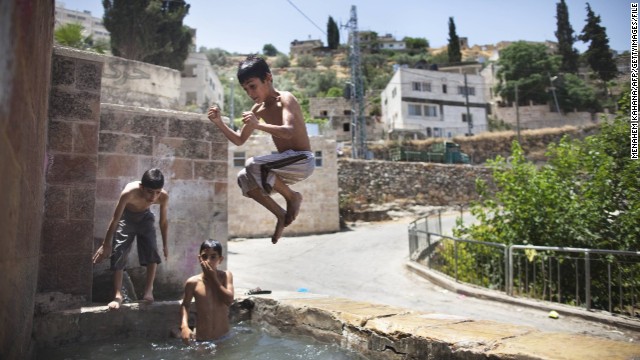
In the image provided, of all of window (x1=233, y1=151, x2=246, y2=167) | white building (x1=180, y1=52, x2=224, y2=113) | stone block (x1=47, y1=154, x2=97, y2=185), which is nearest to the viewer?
stone block (x1=47, y1=154, x2=97, y2=185)

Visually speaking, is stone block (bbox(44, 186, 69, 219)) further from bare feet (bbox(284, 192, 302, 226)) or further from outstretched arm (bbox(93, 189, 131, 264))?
bare feet (bbox(284, 192, 302, 226))

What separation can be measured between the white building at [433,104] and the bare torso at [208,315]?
43.1m

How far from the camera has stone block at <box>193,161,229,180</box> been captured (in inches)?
299

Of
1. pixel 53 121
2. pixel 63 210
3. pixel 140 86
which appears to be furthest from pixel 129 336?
pixel 140 86

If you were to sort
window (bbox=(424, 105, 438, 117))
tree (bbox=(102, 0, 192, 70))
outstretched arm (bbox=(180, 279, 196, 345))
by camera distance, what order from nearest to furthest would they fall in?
outstretched arm (bbox=(180, 279, 196, 345))
tree (bbox=(102, 0, 192, 70))
window (bbox=(424, 105, 438, 117))

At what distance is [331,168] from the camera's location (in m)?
26.5

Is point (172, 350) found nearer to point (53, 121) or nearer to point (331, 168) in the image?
Answer: point (53, 121)

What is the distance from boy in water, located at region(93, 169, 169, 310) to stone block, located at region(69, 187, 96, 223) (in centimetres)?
30

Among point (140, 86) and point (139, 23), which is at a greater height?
point (139, 23)

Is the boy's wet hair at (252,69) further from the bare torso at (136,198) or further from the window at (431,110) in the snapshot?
the window at (431,110)

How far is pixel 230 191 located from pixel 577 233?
1823cm

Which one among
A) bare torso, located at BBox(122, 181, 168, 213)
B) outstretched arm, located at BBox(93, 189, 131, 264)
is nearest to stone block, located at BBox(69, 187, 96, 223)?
outstretched arm, located at BBox(93, 189, 131, 264)

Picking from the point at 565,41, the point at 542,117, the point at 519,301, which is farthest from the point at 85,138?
the point at 565,41

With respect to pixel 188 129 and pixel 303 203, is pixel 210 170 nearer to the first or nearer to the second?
pixel 188 129
